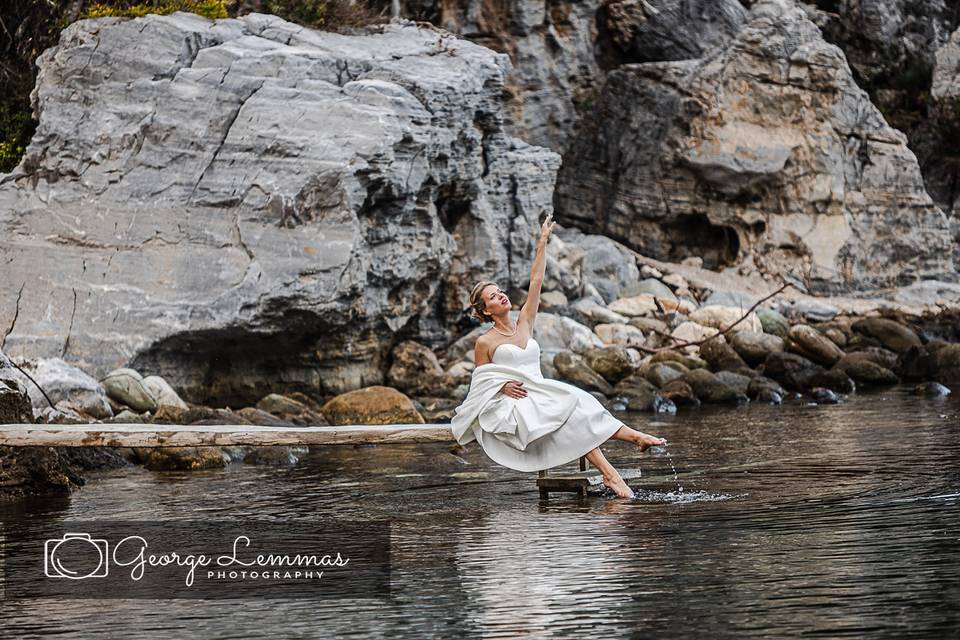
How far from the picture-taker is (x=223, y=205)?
1734cm

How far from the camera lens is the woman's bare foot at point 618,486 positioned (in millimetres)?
9133

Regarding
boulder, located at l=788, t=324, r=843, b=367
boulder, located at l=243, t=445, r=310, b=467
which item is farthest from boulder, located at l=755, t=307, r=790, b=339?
boulder, located at l=243, t=445, r=310, b=467

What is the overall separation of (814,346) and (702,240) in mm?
11029

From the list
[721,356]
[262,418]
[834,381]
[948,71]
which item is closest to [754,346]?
[721,356]

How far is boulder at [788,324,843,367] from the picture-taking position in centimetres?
2034

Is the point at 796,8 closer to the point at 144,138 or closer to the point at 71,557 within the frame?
the point at 144,138

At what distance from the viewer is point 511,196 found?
2255 cm

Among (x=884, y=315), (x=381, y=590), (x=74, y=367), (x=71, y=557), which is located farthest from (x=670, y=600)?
(x=884, y=315)

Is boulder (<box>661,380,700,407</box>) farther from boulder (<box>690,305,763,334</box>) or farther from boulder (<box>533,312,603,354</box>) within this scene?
boulder (<box>690,305,763,334</box>)

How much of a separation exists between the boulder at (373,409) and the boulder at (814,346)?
25.1ft

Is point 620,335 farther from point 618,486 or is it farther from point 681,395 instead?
point 618,486

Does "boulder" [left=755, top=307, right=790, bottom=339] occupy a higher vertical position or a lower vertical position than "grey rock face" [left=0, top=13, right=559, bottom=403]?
lower

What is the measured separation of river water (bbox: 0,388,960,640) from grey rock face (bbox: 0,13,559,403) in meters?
4.95

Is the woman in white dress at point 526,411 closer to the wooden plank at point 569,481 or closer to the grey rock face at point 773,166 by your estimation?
the wooden plank at point 569,481
